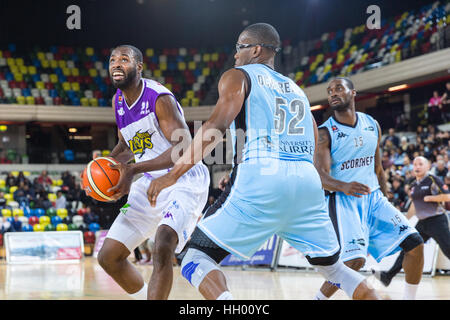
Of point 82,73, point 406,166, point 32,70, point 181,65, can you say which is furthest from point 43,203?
point 406,166

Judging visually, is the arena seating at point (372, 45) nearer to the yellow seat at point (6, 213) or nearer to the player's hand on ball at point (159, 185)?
the yellow seat at point (6, 213)

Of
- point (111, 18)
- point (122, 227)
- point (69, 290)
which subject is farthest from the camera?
point (111, 18)

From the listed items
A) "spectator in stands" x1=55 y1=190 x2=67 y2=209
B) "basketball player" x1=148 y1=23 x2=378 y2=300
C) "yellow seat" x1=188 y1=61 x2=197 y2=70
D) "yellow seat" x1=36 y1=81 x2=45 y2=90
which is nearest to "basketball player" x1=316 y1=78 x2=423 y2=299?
"basketball player" x1=148 y1=23 x2=378 y2=300

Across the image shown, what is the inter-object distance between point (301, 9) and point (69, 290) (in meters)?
20.6

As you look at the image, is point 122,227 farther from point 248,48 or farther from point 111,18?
point 111,18

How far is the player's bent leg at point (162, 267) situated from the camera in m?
4.08

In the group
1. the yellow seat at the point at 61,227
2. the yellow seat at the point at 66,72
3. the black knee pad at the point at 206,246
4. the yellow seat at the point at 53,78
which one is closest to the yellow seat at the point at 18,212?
the yellow seat at the point at 61,227

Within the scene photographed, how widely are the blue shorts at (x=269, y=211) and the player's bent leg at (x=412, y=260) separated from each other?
5.92 ft

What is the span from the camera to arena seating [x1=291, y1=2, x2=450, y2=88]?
19.4 m

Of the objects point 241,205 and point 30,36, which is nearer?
point 241,205
